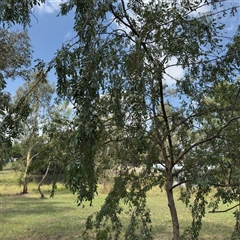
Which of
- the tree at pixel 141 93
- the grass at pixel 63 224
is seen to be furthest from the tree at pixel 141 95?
the grass at pixel 63 224

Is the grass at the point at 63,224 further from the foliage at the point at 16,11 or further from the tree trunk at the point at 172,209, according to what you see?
the foliage at the point at 16,11

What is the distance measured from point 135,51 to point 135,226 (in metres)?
1.67

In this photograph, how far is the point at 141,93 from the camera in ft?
7.91

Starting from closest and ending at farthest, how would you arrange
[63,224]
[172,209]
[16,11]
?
1. [16,11]
2. [172,209]
3. [63,224]

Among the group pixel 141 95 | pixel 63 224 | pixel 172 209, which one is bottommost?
pixel 63 224

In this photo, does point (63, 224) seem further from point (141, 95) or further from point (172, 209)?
point (141, 95)

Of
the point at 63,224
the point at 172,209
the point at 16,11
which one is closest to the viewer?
the point at 16,11

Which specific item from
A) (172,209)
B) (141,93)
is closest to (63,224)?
(172,209)

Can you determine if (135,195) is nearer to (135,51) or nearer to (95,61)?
(135,51)

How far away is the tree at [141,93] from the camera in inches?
62.5

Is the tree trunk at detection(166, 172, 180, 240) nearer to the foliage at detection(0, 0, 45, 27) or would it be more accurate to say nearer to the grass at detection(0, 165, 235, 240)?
the foliage at detection(0, 0, 45, 27)

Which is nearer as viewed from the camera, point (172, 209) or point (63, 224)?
point (172, 209)

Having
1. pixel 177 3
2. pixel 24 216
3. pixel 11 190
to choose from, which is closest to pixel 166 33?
pixel 177 3

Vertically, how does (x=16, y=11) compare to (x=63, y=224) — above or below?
above
